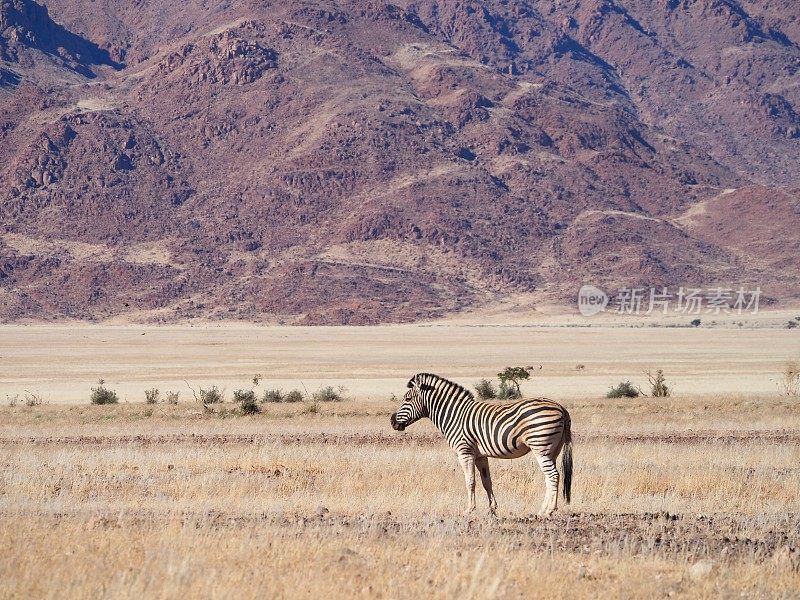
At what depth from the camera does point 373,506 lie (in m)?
13.9

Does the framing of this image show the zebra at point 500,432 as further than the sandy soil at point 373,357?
No

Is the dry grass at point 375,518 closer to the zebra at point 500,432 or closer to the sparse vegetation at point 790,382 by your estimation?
the zebra at point 500,432

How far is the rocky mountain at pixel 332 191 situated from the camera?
427 ft

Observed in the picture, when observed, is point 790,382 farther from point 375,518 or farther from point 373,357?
point 373,357

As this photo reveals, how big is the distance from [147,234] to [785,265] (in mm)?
77790

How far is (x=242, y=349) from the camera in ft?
259

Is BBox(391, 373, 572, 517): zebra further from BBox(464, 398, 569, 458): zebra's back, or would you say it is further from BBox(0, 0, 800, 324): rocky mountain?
BBox(0, 0, 800, 324): rocky mountain

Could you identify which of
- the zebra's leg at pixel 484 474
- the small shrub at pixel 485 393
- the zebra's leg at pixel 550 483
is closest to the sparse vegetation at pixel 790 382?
the small shrub at pixel 485 393

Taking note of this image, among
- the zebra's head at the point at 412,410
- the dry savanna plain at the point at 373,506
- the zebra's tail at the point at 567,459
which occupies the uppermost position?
the zebra's head at the point at 412,410

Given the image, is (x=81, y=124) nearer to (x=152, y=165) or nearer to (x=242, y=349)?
(x=152, y=165)

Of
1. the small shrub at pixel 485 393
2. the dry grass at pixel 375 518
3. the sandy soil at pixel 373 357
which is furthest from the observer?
the sandy soil at pixel 373 357

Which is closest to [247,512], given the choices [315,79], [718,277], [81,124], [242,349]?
[242,349]

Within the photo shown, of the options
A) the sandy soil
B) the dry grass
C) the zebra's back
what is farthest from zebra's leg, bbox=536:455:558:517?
the sandy soil

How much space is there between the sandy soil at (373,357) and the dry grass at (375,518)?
755 inches
